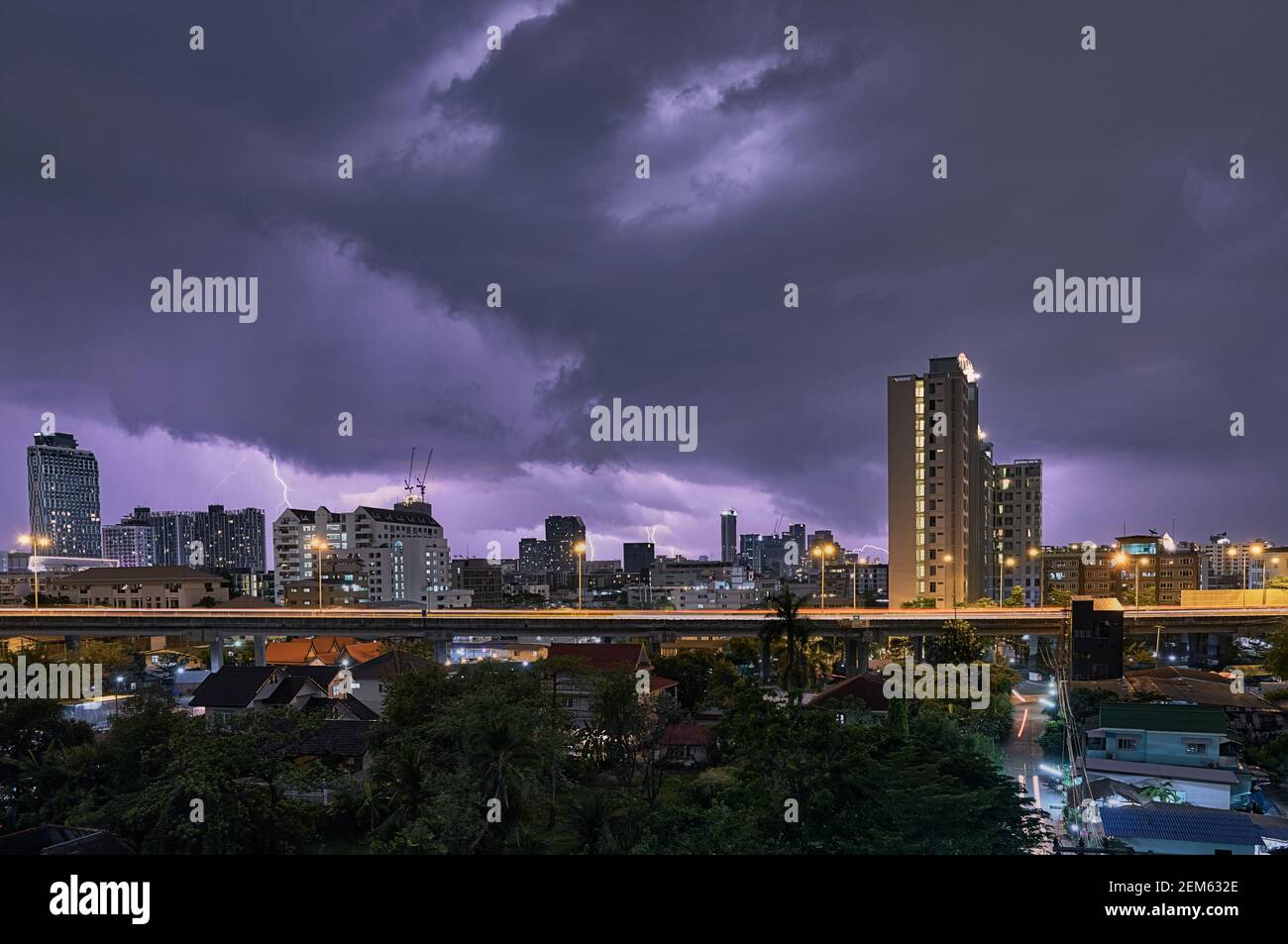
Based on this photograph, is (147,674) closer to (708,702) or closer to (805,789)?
(708,702)

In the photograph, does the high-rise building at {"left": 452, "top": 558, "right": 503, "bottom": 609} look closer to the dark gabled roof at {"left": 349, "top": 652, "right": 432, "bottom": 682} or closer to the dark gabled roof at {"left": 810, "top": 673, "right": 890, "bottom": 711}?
the dark gabled roof at {"left": 349, "top": 652, "right": 432, "bottom": 682}

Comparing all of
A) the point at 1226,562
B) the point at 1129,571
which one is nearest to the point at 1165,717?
the point at 1129,571

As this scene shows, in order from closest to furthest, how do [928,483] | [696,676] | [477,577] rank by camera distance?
1. [696,676]
2. [928,483]
3. [477,577]

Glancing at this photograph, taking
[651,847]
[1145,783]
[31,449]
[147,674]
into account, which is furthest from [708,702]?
[31,449]

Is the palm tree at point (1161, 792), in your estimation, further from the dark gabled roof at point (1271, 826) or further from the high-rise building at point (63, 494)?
the high-rise building at point (63, 494)

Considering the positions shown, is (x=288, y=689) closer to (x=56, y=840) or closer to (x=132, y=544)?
(x=56, y=840)

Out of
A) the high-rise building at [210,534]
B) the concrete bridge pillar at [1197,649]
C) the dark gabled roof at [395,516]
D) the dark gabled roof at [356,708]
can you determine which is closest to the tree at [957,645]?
the dark gabled roof at [356,708]
